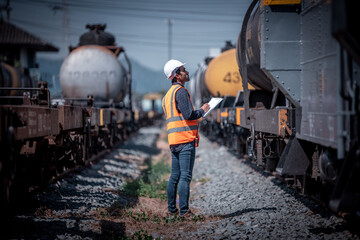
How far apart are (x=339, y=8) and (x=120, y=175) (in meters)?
7.52

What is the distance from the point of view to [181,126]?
5219 mm

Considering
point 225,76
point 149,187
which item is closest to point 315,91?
point 149,187

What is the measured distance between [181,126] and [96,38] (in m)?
8.48

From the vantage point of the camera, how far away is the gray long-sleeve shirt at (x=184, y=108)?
16.8ft

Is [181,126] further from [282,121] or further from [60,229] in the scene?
[60,229]

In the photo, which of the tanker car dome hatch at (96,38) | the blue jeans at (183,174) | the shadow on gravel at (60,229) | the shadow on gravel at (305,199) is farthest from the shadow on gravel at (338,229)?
the tanker car dome hatch at (96,38)

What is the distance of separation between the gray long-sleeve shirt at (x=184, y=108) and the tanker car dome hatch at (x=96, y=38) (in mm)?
8294

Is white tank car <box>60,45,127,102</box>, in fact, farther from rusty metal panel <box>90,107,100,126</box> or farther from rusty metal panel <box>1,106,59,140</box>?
rusty metal panel <box>1,106,59,140</box>

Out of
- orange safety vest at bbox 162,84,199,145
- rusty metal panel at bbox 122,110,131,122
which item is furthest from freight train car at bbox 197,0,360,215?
rusty metal panel at bbox 122,110,131,122

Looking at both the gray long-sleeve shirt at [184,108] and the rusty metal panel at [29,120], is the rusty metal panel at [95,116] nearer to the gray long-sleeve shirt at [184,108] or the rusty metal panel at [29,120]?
the rusty metal panel at [29,120]

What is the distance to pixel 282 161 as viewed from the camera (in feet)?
16.6

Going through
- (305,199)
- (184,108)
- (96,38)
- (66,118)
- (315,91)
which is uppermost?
(96,38)

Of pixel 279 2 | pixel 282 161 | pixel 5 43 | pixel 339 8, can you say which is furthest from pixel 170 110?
pixel 5 43

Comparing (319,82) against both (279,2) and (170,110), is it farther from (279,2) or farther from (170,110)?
(170,110)
